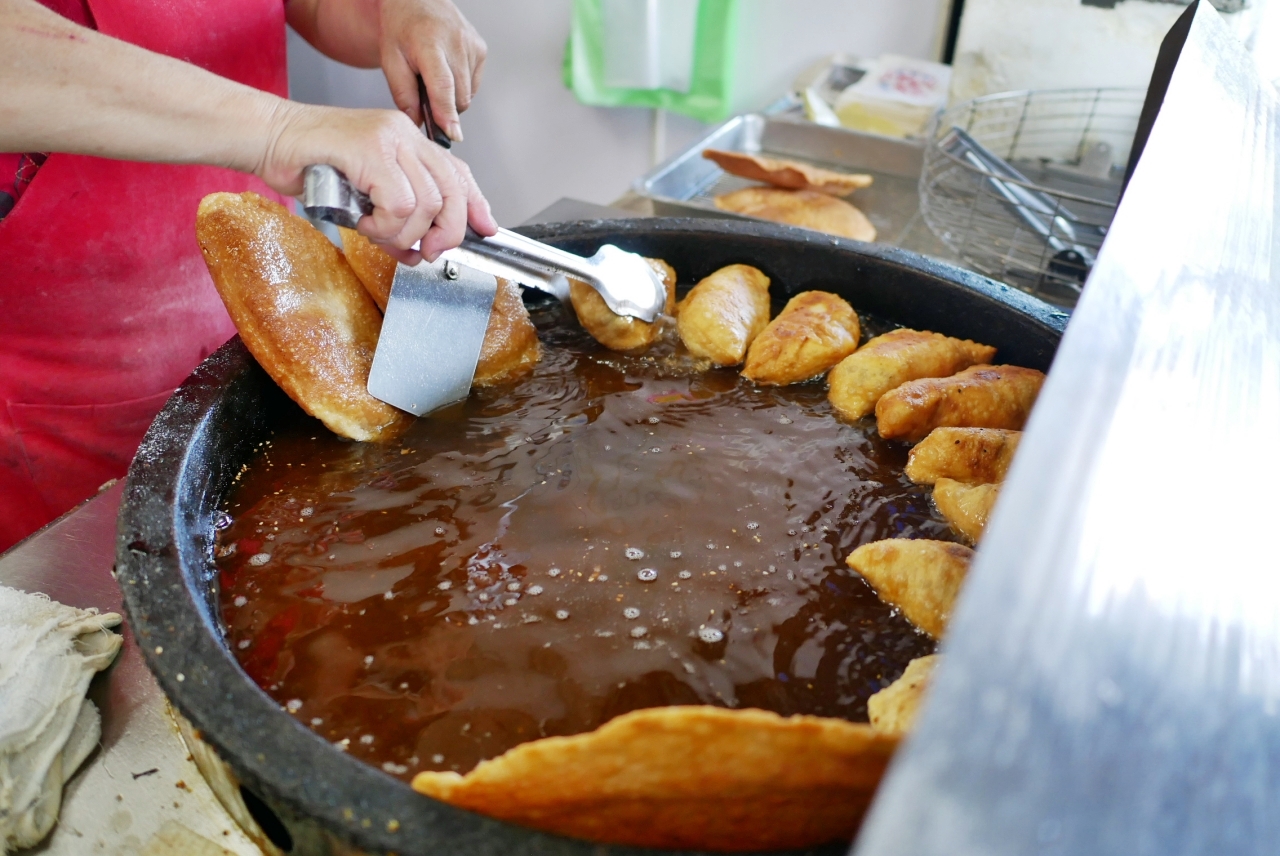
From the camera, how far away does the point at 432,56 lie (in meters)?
1.48

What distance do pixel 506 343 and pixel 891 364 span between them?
60cm

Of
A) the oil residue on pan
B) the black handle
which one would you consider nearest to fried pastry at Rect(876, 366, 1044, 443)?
the oil residue on pan

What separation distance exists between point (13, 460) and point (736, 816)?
146 centimetres

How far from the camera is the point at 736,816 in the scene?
0.62 metres

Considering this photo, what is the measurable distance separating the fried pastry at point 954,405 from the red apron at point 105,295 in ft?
3.98

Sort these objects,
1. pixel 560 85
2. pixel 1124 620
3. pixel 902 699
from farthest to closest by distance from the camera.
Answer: pixel 560 85, pixel 902 699, pixel 1124 620

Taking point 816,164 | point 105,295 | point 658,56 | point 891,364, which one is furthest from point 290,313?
point 658,56

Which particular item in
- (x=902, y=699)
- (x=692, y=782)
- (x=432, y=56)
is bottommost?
(x=902, y=699)

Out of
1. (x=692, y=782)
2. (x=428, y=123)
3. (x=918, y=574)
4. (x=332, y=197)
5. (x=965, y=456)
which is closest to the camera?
(x=692, y=782)

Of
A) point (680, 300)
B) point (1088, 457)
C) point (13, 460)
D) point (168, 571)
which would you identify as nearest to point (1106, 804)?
point (1088, 457)

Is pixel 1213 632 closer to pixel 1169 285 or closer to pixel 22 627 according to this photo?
pixel 1169 285

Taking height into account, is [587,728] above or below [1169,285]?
below

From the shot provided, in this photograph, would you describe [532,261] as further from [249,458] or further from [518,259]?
[249,458]

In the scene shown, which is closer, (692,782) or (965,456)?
(692,782)
